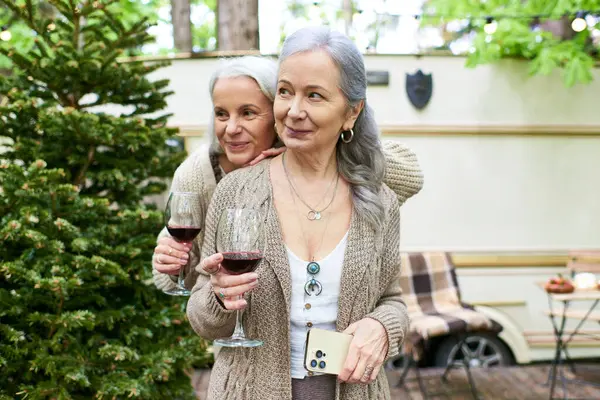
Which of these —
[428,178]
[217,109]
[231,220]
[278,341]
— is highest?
[217,109]

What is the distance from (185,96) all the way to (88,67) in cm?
300

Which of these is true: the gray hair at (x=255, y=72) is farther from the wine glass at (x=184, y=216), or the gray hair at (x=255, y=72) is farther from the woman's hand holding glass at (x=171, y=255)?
the woman's hand holding glass at (x=171, y=255)

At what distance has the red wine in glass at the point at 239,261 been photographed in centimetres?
160

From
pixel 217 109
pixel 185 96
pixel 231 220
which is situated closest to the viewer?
pixel 231 220

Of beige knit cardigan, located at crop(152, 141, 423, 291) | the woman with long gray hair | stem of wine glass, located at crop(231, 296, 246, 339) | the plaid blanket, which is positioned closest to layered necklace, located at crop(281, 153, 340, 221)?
the woman with long gray hair

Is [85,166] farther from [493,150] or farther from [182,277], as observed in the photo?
[493,150]

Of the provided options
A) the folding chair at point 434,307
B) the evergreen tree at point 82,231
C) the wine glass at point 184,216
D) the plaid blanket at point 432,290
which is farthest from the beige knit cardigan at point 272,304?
the plaid blanket at point 432,290

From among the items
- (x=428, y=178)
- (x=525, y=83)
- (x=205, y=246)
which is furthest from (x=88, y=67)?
(x=525, y=83)

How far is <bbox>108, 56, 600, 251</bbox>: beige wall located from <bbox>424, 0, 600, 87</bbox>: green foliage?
9.0 inches

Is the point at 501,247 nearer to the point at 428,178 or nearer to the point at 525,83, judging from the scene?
the point at 428,178

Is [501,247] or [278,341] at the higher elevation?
[278,341]

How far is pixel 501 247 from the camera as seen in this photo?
6746mm

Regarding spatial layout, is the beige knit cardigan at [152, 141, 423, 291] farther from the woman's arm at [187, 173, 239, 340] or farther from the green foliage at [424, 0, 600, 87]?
the green foliage at [424, 0, 600, 87]

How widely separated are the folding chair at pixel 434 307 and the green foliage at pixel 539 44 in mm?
1857
